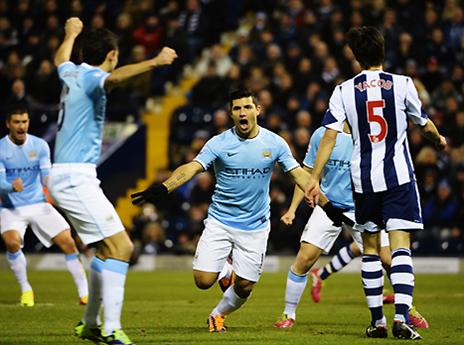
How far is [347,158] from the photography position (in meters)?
11.9

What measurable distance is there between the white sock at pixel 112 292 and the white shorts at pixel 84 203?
0.24 m

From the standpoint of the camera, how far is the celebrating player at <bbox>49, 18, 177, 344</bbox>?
8.45 meters

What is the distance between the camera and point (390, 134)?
9375mm

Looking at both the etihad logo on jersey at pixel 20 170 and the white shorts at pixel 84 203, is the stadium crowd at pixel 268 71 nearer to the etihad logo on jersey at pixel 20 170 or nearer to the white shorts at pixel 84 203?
the etihad logo on jersey at pixel 20 170

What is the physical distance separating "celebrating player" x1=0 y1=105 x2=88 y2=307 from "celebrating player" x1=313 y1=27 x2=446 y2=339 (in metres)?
5.19

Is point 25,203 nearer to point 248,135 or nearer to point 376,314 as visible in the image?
point 248,135

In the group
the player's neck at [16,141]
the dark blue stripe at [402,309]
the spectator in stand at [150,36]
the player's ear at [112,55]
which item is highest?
the spectator in stand at [150,36]

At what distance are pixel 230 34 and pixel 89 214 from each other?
18.4 metres

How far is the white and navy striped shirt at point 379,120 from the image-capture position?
9.34 meters

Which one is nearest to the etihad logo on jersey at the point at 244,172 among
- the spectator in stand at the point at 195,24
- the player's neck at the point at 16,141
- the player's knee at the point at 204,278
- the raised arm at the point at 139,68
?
the player's knee at the point at 204,278

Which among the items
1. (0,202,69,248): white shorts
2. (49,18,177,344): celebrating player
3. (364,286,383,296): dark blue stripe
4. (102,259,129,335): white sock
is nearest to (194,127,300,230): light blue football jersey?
(364,286,383,296): dark blue stripe

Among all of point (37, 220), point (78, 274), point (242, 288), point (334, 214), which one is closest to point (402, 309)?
point (334, 214)

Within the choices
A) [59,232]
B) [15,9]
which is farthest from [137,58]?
[59,232]

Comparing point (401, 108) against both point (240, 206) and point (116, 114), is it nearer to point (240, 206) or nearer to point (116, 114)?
Answer: point (240, 206)
